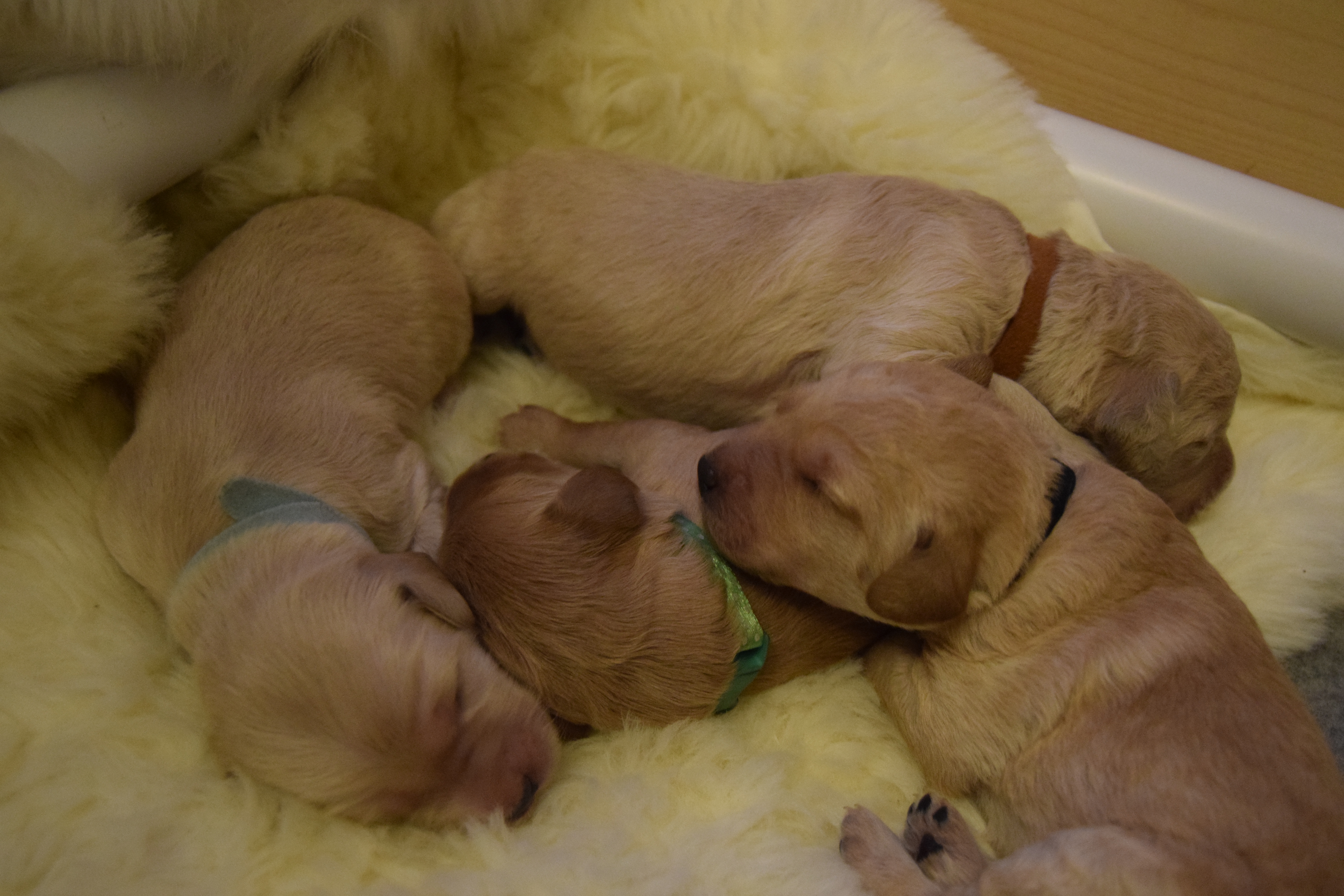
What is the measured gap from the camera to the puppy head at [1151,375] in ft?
6.46

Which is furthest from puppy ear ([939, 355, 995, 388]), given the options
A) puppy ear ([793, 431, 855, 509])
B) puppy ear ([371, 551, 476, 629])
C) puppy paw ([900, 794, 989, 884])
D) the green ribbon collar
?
puppy ear ([371, 551, 476, 629])

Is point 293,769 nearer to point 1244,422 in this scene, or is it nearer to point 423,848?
point 423,848

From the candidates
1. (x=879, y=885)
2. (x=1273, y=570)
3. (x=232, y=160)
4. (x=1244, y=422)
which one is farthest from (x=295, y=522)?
(x=1244, y=422)

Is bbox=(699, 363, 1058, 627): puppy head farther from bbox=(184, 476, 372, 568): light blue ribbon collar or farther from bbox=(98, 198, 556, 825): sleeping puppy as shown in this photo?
bbox=(184, 476, 372, 568): light blue ribbon collar

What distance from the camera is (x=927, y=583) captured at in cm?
153

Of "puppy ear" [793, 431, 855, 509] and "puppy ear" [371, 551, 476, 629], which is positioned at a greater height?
"puppy ear" [793, 431, 855, 509]

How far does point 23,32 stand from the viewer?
5.55ft

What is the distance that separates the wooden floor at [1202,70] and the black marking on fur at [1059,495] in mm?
1268

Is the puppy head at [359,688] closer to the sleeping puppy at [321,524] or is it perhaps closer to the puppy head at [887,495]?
the sleeping puppy at [321,524]

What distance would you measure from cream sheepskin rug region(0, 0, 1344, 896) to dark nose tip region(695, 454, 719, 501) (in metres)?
0.43

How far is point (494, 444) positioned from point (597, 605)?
2.26ft

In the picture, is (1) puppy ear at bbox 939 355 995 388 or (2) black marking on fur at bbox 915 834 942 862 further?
(1) puppy ear at bbox 939 355 995 388

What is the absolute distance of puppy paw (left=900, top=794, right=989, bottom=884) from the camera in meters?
1.59

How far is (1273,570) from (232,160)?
243 cm
